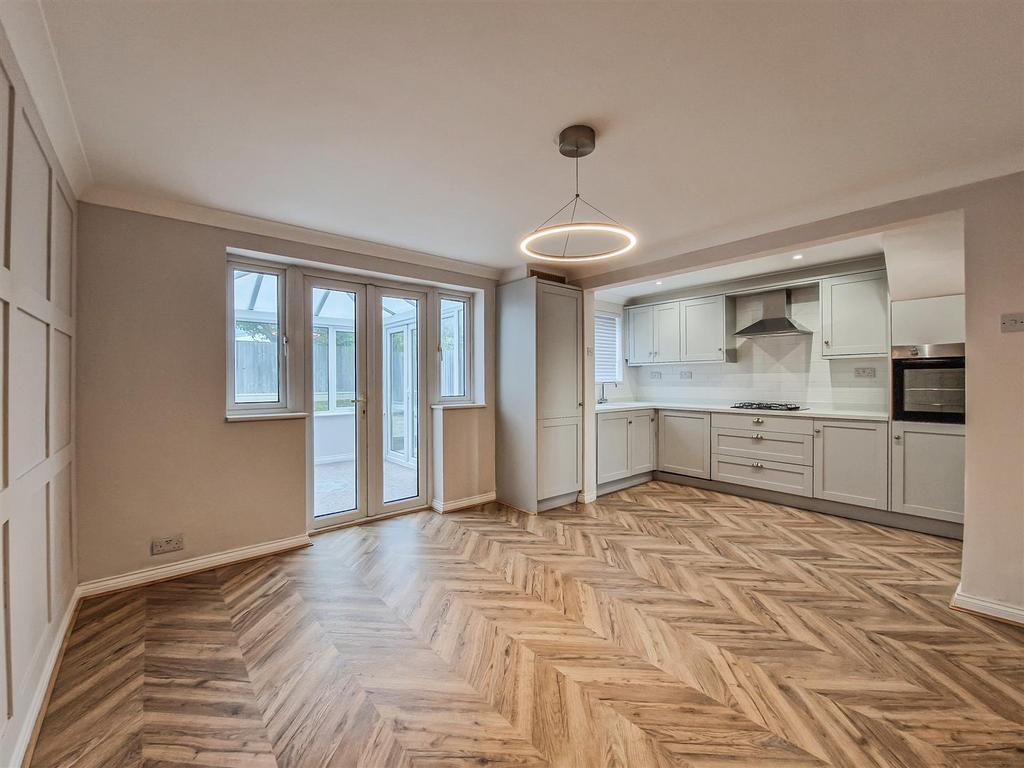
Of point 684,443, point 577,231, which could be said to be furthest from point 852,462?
point 577,231

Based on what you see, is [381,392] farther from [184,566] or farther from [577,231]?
[577,231]

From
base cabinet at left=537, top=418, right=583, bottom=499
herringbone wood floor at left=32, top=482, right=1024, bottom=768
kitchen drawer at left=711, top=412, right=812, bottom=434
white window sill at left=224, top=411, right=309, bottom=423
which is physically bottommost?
herringbone wood floor at left=32, top=482, right=1024, bottom=768

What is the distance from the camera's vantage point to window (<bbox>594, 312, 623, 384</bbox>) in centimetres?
614

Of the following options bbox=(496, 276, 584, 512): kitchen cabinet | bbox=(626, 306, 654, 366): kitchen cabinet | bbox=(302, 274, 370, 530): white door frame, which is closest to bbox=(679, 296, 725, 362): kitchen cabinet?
bbox=(626, 306, 654, 366): kitchen cabinet

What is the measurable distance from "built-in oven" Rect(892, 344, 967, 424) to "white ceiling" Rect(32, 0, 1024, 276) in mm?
1722

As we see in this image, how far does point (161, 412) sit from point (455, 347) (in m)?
2.51

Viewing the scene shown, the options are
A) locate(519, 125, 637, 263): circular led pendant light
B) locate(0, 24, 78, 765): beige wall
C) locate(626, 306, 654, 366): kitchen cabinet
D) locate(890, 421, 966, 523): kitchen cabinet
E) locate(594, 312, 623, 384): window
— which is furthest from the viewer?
locate(594, 312, 623, 384): window

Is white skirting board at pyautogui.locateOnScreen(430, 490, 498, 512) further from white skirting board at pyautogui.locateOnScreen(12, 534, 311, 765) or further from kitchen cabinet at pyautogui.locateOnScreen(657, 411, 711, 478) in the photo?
kitchen cabinet at pyautogui.locateOnScreen(657, 411, 711, 478)

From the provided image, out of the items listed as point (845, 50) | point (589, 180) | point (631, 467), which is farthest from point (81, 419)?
point (631, 467)

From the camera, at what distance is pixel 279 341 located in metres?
3.57

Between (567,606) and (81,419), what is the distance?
119 inches

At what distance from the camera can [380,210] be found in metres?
3.13

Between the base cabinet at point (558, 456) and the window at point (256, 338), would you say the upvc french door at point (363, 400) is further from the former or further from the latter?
the base cabinet at point (558, 456)

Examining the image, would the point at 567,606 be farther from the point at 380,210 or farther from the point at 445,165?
the point at 380,210
